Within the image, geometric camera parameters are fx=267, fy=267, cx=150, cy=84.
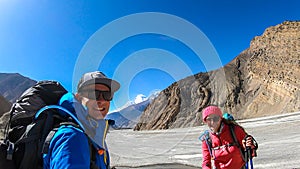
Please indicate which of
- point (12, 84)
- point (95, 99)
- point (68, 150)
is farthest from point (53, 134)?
point (12, 84)

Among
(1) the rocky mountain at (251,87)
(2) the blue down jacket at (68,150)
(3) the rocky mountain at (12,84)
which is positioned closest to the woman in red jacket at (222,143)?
(2) the blue down jacket at (68,150)

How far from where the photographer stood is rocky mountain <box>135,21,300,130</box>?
45.8m

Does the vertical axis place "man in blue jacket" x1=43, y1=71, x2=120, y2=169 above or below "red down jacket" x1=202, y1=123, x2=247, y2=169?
below

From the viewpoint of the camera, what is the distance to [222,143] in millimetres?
4066

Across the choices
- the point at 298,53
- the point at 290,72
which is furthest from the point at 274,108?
the point at 298,53

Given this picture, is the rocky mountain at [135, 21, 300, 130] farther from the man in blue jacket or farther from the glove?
the man in blue jacket

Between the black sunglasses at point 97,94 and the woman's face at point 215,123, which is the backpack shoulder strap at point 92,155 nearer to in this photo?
the black sunglasses at point 97,94

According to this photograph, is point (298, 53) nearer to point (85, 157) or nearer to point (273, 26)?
point (273, 26)

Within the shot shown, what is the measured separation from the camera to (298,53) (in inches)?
1880

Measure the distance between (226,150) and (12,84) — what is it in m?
188

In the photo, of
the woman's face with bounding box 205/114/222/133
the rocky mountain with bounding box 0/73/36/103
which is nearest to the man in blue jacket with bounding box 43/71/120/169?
the woman's face with bounding box 205/114/222/133

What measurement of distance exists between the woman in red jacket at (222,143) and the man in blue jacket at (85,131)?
7.95 ft

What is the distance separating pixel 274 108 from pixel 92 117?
157 feet

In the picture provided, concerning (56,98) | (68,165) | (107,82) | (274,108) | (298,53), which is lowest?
(68,165)
